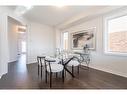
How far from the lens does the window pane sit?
12.4 ft

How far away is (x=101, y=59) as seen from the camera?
439 cm

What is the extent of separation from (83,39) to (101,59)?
133 cm

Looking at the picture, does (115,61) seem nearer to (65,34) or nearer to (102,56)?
(102,56)

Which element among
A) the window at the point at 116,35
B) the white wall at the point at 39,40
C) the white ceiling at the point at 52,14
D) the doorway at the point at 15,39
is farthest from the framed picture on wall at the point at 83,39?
the doorway at the point at 15,39

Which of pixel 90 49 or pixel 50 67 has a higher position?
pixel 90 49

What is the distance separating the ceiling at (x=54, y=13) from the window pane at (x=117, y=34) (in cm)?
70

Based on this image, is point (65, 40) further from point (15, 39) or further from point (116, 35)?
point (15, 39)

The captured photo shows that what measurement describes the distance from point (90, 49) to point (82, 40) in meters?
0.69

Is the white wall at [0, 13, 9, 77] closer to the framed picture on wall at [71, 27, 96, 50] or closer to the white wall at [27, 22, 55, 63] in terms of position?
the white wall at [27, 22, 55, 63]

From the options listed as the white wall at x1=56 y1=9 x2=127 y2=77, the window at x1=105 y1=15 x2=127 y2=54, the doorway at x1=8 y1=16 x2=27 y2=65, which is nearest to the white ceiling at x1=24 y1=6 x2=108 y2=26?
the white wall at x1=56 y1=9 x2=127 y2=77

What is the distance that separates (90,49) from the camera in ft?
16.2

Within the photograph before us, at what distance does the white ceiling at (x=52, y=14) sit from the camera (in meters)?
4.38
